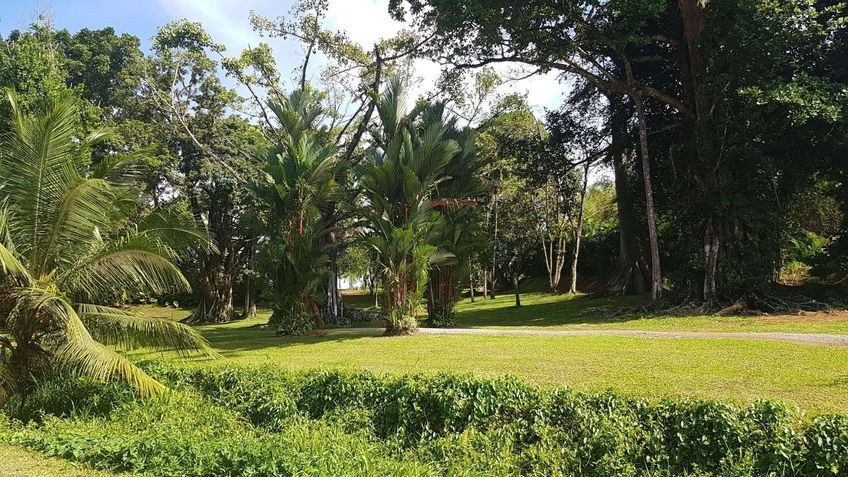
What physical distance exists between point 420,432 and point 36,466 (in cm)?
394

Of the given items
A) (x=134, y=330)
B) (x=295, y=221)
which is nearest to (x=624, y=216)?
(x=295, y=221)

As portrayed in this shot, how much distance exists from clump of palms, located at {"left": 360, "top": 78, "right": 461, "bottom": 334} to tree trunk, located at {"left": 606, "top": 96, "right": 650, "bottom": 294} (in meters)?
9.20

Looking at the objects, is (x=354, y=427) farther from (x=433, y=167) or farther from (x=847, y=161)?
(x=847, y=161)

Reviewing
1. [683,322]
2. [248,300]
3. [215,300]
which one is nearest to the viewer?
[683,322]

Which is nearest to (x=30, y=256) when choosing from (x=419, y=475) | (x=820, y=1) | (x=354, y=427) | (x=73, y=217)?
(x=73, y=217)

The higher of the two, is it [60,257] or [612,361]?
[60,257]

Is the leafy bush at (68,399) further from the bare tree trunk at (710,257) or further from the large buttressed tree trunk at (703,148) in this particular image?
the large buttressed tree trunk at (703,148)

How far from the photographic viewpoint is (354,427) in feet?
23.4

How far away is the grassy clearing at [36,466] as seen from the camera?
17.7ft

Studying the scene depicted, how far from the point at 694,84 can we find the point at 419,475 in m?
15.2

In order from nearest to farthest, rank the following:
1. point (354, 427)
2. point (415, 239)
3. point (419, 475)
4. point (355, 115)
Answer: point (419, 475), point (354, 427), point (415, 239), point (355, 115)

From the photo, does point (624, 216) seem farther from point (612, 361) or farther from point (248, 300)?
point (248, 300)

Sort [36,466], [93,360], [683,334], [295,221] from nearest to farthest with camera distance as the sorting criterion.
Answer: [36,466] → [93,360] → [683,334] → [295,221]

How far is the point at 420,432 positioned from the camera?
271 inches
